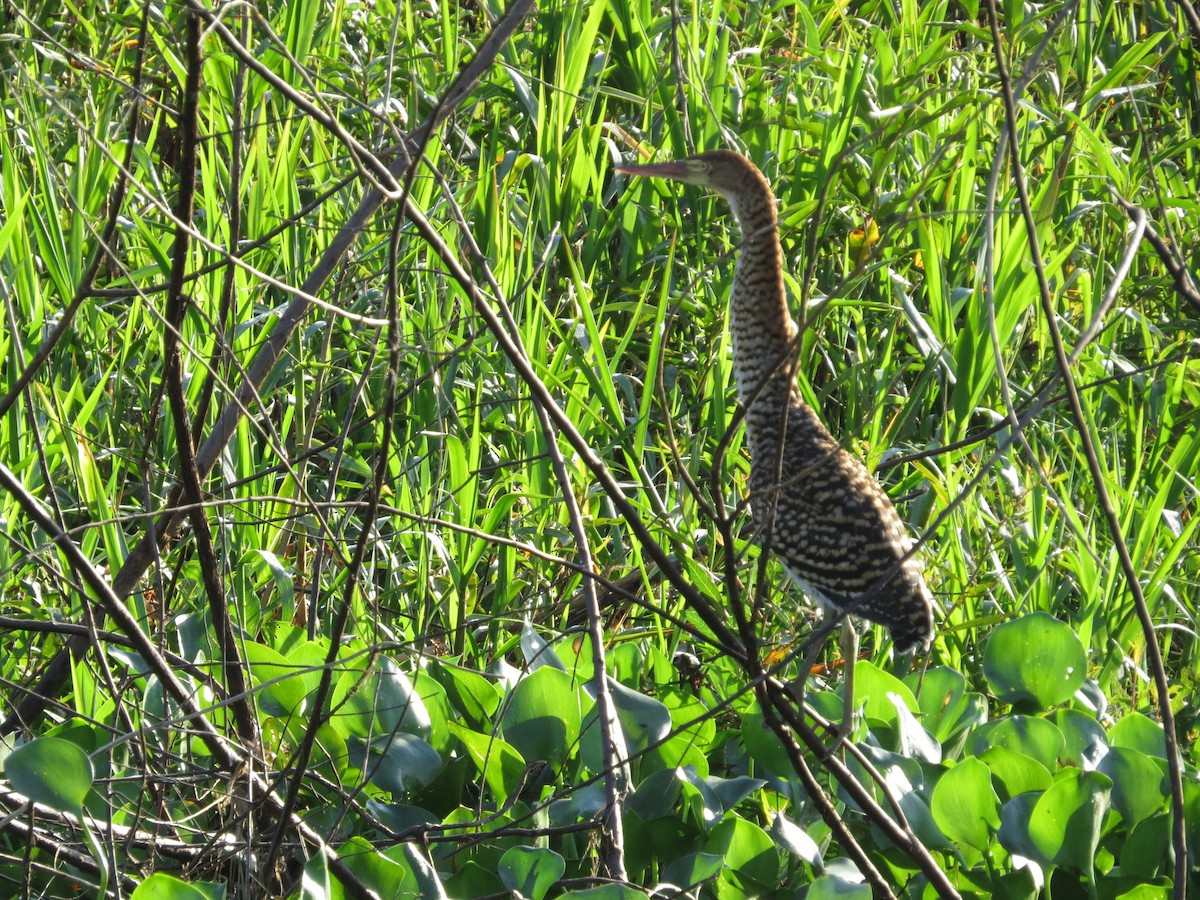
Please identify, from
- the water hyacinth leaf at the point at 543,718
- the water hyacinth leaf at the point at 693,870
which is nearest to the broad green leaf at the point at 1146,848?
the water hyacinth leaf at the point at 693,870

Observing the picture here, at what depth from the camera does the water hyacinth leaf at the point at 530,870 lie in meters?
1.96

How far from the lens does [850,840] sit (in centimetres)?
190

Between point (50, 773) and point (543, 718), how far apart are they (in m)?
0.85

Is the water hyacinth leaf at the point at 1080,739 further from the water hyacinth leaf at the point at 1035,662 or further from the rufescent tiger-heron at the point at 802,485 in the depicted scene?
the rufescent tiger-heron at the point at 802,485

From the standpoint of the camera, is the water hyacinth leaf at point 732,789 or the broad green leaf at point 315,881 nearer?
the broad green leaf at point 315,881

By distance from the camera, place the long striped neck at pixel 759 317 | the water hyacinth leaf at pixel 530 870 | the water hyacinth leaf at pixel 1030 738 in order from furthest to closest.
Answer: the long striped neck at pixel 759 317
the water hyacinth leaf at pixel 1030 738
the water hyacinth leaf at pixel 530 870

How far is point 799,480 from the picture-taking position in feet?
9.33

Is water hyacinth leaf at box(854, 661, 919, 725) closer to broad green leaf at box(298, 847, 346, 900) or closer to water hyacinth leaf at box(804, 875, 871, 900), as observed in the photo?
water hyacinth leaf at box(804, 875, 871, 900)


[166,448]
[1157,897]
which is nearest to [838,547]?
[1157,897]

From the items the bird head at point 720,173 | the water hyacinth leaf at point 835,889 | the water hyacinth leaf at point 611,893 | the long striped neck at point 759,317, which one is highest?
the bird head at point 720,173

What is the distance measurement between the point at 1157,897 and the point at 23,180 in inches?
110

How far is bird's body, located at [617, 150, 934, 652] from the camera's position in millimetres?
2713

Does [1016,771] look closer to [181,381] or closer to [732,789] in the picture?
[732,789]

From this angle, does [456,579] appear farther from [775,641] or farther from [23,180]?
[23,180]
